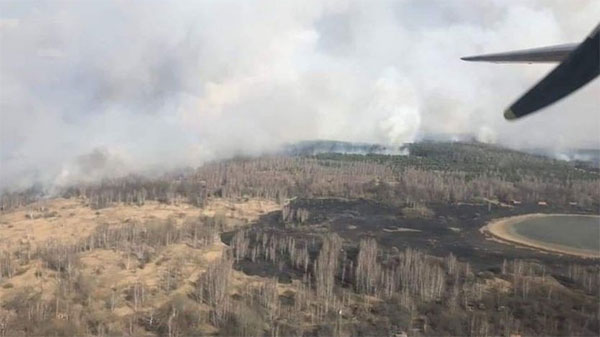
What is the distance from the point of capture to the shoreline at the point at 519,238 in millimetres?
31359

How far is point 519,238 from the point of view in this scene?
35.3 meters

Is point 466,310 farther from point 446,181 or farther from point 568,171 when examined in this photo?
point 568,171

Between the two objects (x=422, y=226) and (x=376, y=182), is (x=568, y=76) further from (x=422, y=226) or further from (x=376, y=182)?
(x=376, y=182)

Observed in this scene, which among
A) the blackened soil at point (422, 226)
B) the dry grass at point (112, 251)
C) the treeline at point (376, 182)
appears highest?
the treeline at point (376, 182)

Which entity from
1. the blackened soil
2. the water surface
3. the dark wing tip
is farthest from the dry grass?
the dark wing tip

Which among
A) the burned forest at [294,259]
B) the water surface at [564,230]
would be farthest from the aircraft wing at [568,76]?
the water surface at [564,230]

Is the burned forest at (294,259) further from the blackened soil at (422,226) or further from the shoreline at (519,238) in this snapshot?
the shoreline at (519,238)

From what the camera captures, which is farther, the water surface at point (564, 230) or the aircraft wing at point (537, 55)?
the water surface at point (564, 230)

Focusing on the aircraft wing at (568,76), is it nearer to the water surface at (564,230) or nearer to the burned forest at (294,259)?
the burned forest at (294,259)

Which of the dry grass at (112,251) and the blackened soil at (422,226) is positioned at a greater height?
the blackened soil at (422,226)

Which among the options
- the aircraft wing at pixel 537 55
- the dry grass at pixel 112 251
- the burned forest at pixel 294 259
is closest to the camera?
the aircraft wing at pixel 537 55

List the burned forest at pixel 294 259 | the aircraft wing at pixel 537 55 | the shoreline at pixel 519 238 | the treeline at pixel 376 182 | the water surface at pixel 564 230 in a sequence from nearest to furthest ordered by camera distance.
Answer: the aircraft wing at pixel 537 55
the burned forest at pixel 294 259
the shoreline at pixel 519 238
the water surface at pixel 564 230
the treeline at pixel 376 182

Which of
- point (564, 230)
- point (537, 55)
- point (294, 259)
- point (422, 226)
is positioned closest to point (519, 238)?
point (564, 230)

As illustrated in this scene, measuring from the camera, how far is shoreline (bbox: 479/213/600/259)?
103 ft
